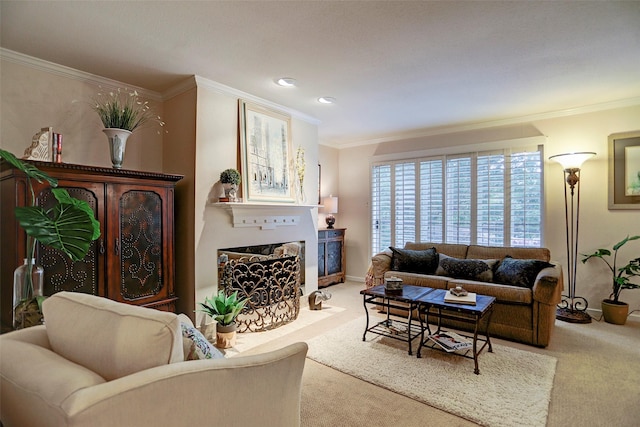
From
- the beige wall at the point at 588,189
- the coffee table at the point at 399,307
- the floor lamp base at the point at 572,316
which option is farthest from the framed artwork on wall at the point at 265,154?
the floor lamp base at the point at 572,316

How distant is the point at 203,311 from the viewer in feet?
9.98

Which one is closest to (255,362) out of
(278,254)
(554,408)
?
(554,408)

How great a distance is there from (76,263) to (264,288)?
178 cm

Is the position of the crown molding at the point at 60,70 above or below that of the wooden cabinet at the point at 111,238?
above

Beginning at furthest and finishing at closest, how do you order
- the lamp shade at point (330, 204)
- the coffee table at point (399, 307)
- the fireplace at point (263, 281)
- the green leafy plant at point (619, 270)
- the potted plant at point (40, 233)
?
the lamp shade at point (330, 204), the green leafy plant at point (619, 270), the fireplace at point (263, 281), the coffee table at point (399, 307), the potted plant at point (40, 233)

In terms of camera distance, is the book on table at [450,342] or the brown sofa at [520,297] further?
the brown sofa at [520,297]

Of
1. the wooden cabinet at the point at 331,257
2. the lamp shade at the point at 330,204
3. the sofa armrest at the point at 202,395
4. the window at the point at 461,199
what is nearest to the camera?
the sofa armrest at the point at 202,395

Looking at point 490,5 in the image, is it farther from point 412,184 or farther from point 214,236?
point 412,184

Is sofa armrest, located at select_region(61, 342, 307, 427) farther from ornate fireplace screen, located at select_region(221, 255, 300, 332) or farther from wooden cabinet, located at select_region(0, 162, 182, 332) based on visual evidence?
ornate fireplace screen, located at select_region(221, 255, 300, 332)

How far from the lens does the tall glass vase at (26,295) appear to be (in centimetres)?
178

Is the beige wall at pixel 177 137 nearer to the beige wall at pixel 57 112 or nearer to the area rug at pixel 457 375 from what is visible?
the beige wall at pixel 57 112

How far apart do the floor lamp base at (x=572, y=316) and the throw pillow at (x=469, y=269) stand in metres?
0.99

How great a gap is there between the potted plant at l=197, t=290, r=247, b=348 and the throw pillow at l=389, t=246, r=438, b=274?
2.18 meters

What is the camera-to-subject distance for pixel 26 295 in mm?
1854
